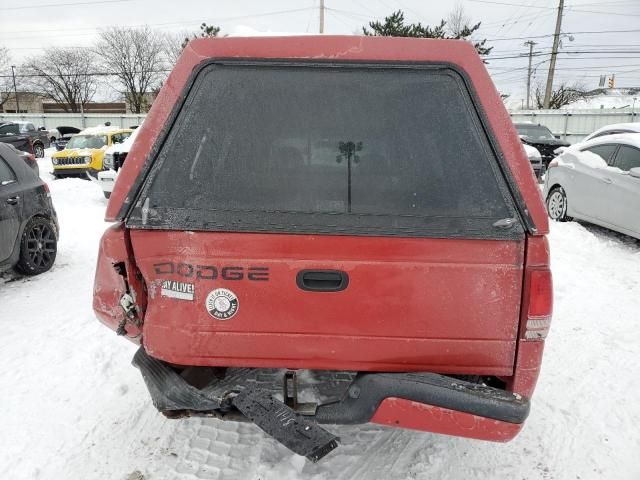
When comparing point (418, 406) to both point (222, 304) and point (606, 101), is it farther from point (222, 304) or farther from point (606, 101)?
point (606, 101)

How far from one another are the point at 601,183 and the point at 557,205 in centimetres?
125

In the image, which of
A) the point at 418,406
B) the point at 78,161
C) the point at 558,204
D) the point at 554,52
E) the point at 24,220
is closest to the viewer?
the point at 418,406

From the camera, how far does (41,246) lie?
622 centimetres

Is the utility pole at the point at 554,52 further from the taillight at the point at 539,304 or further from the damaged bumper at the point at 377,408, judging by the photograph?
the damaged bumper at the point at 377,408

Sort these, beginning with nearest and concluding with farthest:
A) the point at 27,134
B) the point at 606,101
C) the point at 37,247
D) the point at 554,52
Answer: the point at 37,247 → the point at 27,134 → the point at 554,52 → the point at 606,101

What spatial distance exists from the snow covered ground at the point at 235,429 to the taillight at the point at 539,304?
1.03 meters

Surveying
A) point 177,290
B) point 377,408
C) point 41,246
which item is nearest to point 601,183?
point 377,408

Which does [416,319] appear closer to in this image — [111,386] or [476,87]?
[476,87]

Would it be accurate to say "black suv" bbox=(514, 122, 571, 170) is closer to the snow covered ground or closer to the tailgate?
the snow covered ground

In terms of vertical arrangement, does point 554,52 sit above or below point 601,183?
above

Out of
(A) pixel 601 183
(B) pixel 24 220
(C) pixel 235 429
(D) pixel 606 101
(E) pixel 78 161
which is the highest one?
(D) pixel 606 101

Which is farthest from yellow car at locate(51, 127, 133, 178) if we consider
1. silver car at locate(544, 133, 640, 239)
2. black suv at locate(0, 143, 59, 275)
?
silver car at locate(544, 133, 640, 239)

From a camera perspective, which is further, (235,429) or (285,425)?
(235,429)

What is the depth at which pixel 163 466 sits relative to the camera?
9.09ft
